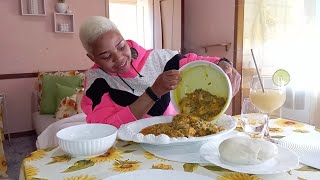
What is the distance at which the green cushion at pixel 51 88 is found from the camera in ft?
11.2

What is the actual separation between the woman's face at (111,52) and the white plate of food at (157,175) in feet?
2.12

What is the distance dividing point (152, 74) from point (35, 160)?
775 millimetres

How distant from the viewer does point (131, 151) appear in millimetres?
924

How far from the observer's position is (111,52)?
1.23 m

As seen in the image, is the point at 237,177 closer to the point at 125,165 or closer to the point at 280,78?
the point at 125,165

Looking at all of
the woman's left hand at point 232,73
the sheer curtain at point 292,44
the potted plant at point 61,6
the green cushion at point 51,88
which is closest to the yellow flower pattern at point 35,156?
the woman's left hand at point 232,73

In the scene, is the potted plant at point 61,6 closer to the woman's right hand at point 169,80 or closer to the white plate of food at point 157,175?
the woman's right hand at point 169,80

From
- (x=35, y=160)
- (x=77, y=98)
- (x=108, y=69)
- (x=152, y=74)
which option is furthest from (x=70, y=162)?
(x=77, y=98)

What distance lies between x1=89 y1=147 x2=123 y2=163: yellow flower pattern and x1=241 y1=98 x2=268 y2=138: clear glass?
46cm

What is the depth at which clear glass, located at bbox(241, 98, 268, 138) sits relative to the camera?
1.02 metres

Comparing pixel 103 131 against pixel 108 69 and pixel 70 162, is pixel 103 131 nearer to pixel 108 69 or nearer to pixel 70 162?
pixel 70 162

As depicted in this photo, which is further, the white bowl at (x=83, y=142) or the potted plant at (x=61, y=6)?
the potted plant at (x=61, y=6)

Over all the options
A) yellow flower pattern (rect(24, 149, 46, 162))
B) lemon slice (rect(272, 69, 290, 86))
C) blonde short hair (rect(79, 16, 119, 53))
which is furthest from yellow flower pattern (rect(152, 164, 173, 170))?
blonde short hair (rect(79, 16, 119, 53))

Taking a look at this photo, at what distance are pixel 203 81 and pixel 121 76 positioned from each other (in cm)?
47
